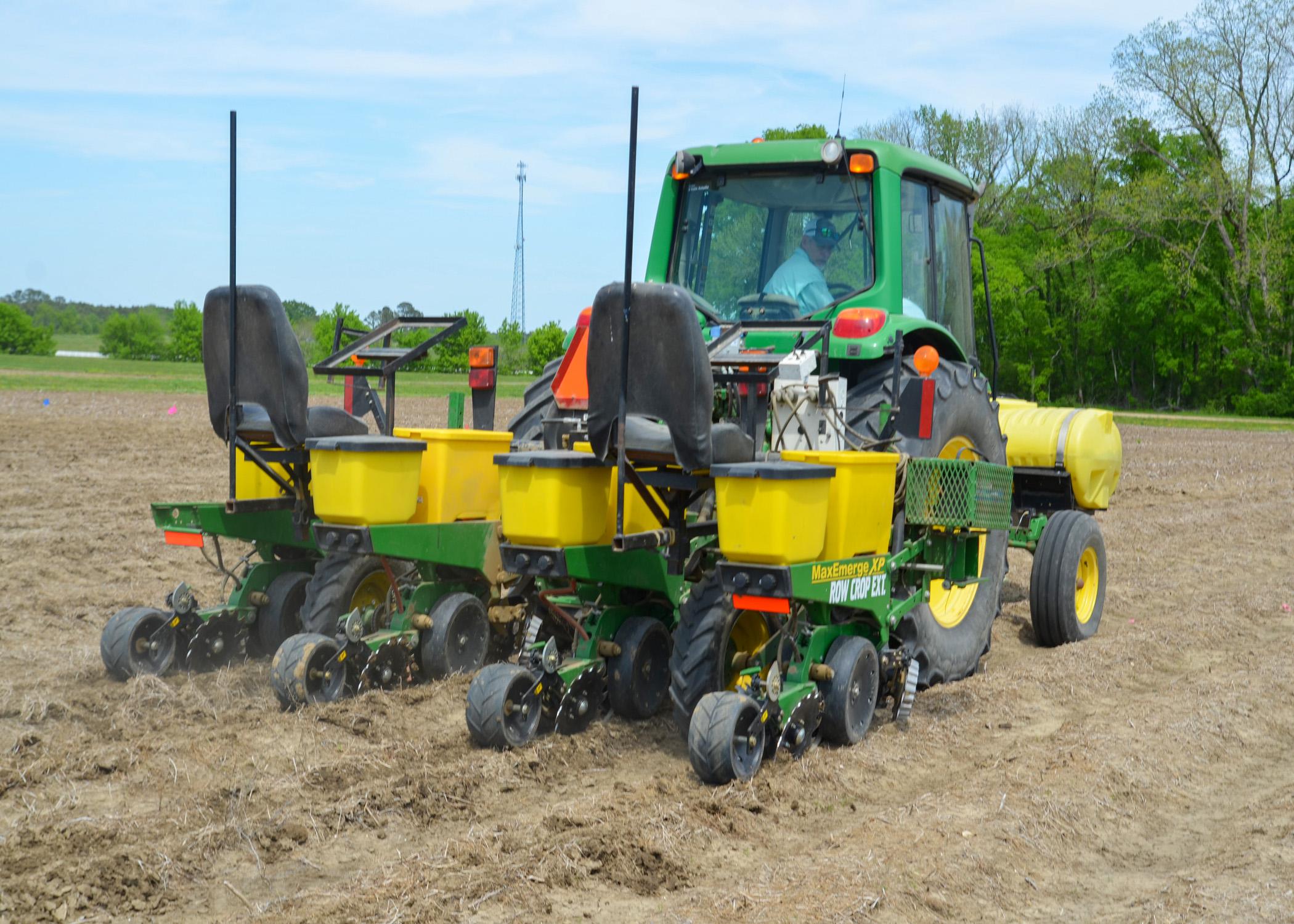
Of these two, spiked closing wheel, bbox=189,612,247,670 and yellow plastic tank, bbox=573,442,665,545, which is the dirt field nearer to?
spiked closing wheel, bbox=189,612,247,670

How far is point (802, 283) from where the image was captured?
20.8ft

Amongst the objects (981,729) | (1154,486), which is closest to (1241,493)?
(1154,486)

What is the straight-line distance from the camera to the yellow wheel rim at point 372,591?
6.40 m

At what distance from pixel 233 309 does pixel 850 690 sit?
3151 millimetres

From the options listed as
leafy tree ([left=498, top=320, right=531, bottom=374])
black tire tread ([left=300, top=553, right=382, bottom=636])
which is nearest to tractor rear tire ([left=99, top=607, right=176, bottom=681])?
black tire tread ([left=300, top=553, right=382, bottom=636])

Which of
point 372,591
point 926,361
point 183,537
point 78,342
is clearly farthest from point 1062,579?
point 78,342

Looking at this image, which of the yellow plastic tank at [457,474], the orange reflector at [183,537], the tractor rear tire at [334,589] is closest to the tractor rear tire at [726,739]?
the yellow plastic tank at [457,474]

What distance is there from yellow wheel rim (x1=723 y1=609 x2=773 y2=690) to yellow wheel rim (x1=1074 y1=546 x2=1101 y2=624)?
10.2 feet

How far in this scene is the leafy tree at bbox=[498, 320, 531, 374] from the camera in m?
44.3

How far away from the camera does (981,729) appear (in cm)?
568

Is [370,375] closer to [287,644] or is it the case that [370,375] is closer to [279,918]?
[287,644]

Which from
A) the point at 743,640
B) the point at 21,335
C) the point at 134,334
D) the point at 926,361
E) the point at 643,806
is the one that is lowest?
the point at 643,806

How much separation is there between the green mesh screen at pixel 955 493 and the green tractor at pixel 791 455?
0.04 feet

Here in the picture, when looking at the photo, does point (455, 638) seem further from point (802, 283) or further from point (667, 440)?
point (802, 283)
